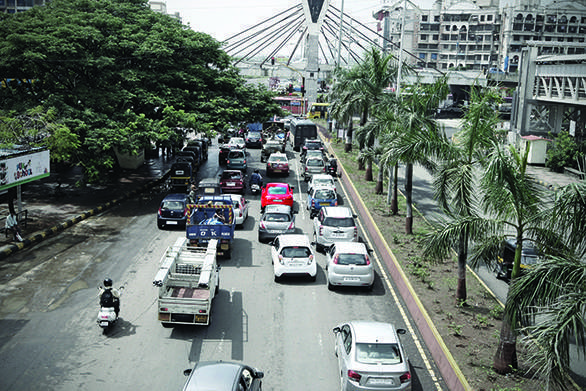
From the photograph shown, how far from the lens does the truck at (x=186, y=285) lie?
49.5ft

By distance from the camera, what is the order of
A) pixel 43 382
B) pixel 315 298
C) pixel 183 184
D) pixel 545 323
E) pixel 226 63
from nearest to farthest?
pixel 545 323, pixel 43 382, pixel 315 298, pixel 183 184, pixel 226 63

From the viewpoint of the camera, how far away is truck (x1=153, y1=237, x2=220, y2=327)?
15.1m

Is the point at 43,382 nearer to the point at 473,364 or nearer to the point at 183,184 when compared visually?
the point at 473,364

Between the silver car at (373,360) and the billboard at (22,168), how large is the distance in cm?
1672

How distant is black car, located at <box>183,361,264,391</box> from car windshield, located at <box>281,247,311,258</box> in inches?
341

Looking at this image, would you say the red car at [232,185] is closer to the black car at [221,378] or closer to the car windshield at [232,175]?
the car windshield at [232,175]

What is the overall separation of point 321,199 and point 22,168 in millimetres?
14463

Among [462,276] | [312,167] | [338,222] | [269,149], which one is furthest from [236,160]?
[462,276]

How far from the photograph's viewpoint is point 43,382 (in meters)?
12.9

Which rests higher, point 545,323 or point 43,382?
point 545,323

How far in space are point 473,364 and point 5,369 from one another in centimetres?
1124

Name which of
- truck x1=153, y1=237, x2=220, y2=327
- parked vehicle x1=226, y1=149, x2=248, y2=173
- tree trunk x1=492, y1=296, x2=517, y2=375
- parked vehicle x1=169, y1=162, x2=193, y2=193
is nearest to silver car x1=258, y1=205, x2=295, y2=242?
truck x1=153, y1=237, x2=220, y2=327

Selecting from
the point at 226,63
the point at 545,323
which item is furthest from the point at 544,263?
the point at 226,63

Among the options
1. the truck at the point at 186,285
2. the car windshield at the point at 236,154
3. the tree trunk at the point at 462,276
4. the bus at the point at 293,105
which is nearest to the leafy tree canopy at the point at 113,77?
the car windshield at the point at 236,154
